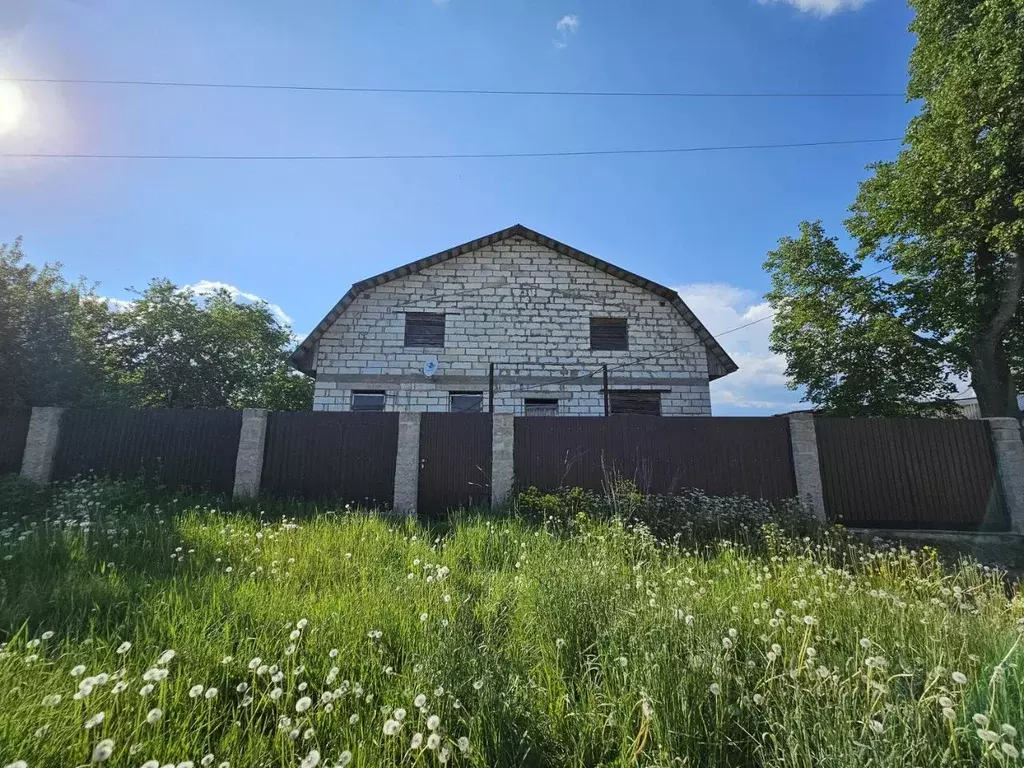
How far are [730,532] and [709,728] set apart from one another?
500 cm

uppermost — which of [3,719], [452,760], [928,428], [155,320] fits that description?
[155,320]

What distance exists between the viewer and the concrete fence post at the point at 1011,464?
25.1 feet

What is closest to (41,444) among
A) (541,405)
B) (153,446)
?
(153,446)

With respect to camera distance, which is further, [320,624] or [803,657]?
[320,624]

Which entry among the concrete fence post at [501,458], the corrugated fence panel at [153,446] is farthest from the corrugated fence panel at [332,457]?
the concrete fence post at [501,458]

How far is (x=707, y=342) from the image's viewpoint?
42.6 ft

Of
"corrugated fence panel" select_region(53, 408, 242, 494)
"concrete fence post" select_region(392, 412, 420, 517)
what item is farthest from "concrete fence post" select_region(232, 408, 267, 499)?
"concrete fence post" select_region(392, 412, 420, 517)

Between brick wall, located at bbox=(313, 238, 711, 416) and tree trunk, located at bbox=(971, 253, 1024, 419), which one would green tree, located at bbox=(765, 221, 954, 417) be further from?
brick wall, located at bbox=(313, 238, 711, 416)

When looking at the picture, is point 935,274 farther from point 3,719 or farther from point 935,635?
point 3,719

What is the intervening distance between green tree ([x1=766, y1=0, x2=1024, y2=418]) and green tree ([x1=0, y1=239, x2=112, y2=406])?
19321 millimetres

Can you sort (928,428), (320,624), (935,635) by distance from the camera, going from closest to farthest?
(935,635) < (320,624) < (928,428)

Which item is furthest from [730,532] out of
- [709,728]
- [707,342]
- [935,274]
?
[935,274]

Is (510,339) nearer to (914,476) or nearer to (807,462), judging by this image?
(807,462)

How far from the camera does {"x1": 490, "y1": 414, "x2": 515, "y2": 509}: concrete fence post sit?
8.09 metres
